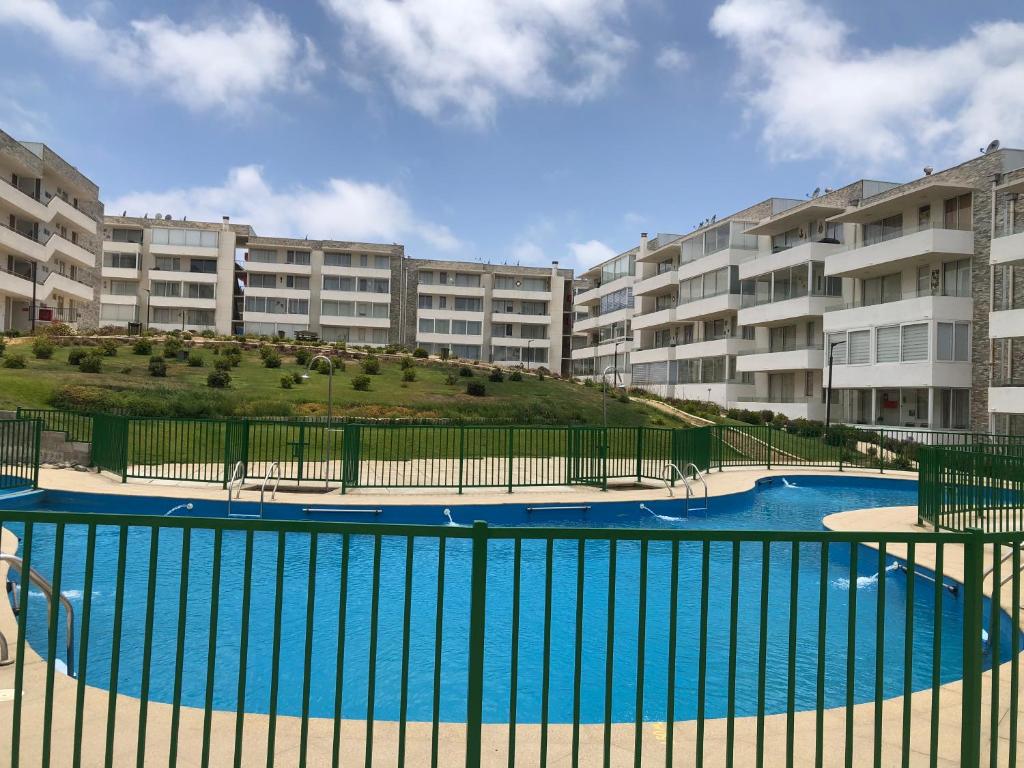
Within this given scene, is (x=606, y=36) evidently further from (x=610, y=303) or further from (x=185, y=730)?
(x=610, y=303)

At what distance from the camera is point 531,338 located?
287 feet

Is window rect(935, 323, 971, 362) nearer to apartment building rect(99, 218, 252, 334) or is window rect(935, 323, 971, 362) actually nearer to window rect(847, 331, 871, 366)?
window rect(847, 331, 871, 366)

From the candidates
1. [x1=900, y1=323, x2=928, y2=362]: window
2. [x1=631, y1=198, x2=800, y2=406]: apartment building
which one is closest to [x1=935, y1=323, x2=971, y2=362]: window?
[x1=900, y1=323, x2=928, y2=362]: window

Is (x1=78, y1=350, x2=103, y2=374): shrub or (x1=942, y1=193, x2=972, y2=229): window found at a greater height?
(x1=942, y1=193, x2=972, y2=229): window

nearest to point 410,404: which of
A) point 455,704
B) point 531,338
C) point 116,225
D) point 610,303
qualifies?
point 455,704

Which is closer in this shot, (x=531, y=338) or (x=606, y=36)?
(x=606, y=36)

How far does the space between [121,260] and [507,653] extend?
82.0 m

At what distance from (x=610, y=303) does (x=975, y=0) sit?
5323 cm

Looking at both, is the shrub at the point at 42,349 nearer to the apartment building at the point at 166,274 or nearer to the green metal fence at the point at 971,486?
the apartment building at the point at 166,274

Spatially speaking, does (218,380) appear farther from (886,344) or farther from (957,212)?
(957,212)

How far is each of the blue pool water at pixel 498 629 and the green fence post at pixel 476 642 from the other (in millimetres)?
2216

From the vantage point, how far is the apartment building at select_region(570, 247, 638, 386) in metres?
69.8

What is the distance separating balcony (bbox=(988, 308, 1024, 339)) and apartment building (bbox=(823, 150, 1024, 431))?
0.16ft

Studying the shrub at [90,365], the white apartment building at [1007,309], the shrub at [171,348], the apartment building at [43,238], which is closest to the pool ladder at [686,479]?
the white apartment building at [1007,309]
